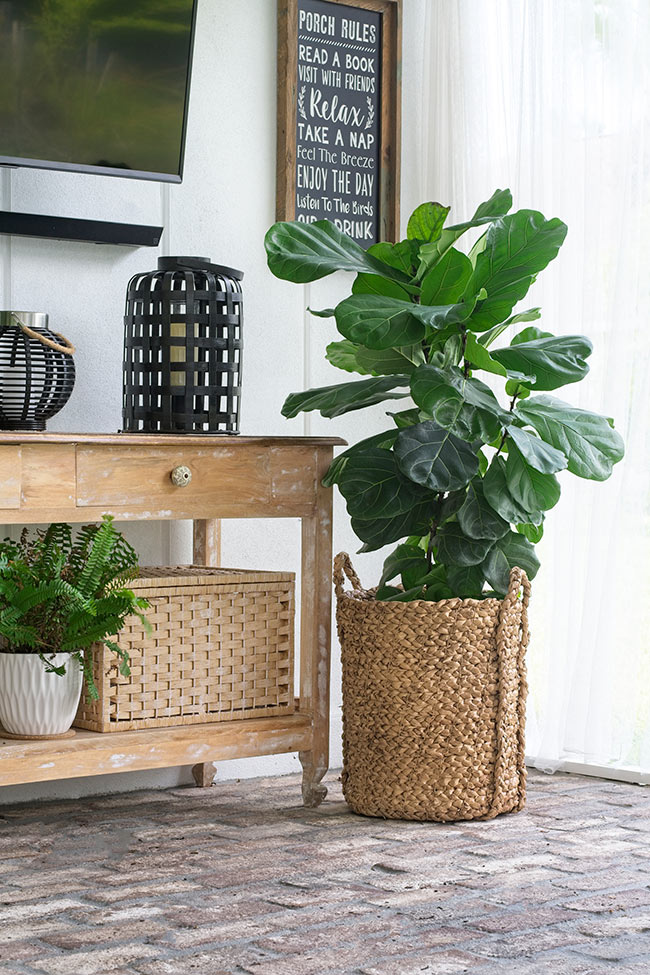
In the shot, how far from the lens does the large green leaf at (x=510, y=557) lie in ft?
8.52

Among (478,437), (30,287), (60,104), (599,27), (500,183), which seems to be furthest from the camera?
(500,183)

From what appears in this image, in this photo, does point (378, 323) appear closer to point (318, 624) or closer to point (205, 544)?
point (318, 624)

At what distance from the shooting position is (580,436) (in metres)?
2.45

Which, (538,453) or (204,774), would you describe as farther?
(204,774)

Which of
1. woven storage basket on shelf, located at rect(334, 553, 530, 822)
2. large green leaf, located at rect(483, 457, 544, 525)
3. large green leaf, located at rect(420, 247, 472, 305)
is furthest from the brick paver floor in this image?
large green leaf, located at rect(420, 247, 472, 305)

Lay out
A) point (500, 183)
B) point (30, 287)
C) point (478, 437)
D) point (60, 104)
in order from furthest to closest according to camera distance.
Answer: point (500, 183)
point (30, 287)
point (60, 104)
point (478, 437)

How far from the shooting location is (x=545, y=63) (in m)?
3.12

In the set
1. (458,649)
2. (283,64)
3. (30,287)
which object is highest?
(283,64)

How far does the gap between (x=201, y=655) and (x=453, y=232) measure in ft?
3.13

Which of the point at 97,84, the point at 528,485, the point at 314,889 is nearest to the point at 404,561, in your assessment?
the point at 528,485

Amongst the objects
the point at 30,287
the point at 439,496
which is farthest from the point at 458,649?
the point at 30,287

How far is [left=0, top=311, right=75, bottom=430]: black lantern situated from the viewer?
2.45 m

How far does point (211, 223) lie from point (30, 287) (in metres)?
0.49

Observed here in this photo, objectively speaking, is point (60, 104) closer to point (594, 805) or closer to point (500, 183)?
point (500, 183)
